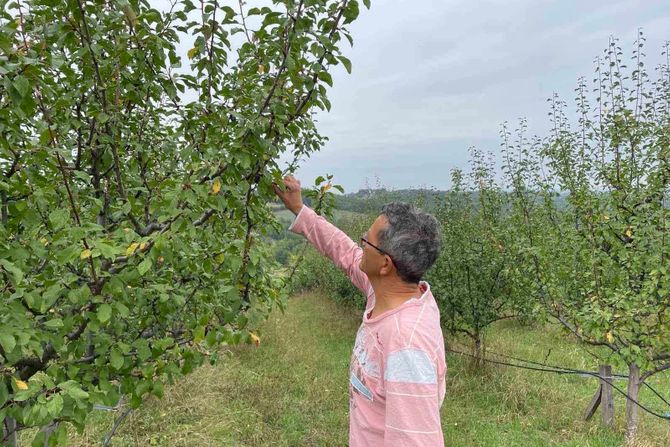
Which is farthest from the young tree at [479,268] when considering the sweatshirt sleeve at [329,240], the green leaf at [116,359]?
the green leaf at [116,359]

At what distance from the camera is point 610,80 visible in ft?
19.5

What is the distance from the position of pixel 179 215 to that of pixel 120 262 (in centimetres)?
42

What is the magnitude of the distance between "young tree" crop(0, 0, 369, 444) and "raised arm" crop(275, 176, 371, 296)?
27cm

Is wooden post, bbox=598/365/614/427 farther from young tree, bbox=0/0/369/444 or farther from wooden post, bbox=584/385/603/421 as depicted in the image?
young tree, bbox=0/0/369/444

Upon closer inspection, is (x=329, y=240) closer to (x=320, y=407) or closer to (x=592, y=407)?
(x=320, y=407)

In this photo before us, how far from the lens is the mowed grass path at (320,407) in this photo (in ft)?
18.2

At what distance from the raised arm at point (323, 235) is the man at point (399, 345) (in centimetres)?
43

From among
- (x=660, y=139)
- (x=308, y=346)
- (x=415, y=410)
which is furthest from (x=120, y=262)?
(x=308, y=346)

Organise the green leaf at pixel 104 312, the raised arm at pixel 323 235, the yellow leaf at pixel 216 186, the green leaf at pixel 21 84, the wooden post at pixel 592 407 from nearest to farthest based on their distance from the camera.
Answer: the green leaf at pixel 21 84, the green leaf at pixel 104 312, the yellow leaf at pixel 216 186, the raised arm at pixel 323 235, the wooden post at pixel 592 407

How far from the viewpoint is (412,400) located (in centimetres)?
144

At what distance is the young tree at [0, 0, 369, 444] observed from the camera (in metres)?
1.60

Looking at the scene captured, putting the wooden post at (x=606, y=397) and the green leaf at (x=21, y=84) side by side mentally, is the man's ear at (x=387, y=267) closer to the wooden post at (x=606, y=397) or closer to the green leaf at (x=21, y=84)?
the green leaf at (x=21, y=84)

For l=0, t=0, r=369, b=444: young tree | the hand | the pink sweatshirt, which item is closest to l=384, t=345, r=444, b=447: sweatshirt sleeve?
the pink sweatshirt

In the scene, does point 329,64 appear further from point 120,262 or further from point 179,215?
point 120,262
